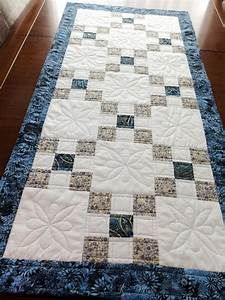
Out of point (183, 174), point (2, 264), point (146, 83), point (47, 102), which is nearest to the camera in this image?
point (2, 264)

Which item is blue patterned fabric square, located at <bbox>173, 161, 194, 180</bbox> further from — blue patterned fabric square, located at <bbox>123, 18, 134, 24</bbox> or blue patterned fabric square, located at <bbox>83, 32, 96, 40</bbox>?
blue patterned fabric square, located at <bbox>123, 18, 134, 24</bbox>

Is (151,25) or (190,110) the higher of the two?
(151,25)

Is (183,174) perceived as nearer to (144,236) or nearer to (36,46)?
(144,236)

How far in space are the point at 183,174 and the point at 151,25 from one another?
2.96 feet

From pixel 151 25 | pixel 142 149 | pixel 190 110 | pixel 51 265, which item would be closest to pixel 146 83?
pixel 190 110

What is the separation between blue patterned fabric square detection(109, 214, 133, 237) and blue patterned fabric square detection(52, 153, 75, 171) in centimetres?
20

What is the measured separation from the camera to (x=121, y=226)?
75 centimetres

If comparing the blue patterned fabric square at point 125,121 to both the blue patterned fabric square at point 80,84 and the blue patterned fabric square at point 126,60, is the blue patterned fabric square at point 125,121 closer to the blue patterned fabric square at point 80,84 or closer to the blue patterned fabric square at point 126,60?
the blue patterned fabric square at point 80,84

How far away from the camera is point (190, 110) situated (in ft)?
3.49

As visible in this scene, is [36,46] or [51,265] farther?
[36,46]

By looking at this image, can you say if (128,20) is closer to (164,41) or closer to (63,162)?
Result: (164,41)

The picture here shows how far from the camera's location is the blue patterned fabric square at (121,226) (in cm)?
74

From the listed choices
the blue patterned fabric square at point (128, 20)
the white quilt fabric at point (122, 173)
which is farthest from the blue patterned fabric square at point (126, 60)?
the blue patterned fabric square at point (128, 20)

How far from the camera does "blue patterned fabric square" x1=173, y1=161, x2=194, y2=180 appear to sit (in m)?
0.87
